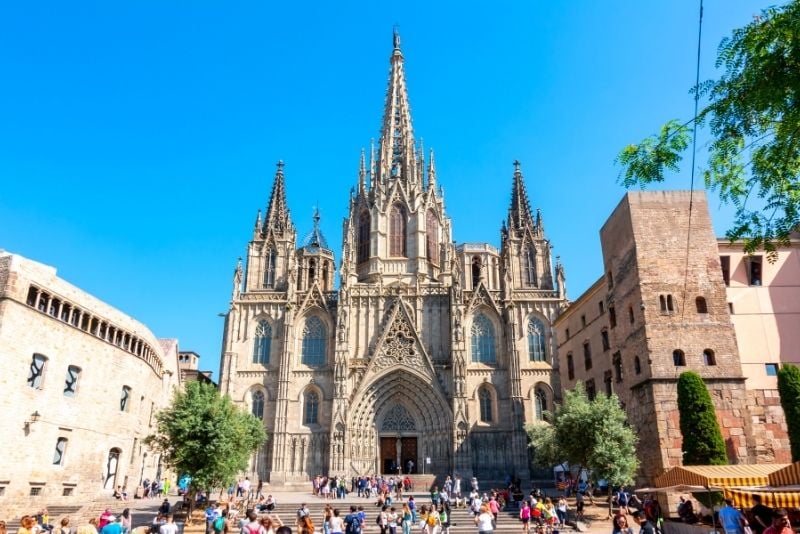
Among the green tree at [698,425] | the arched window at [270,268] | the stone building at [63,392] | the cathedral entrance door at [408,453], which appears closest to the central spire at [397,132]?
the arched window at [270,268]

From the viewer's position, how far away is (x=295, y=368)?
1711 inches

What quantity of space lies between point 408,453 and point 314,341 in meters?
11.2

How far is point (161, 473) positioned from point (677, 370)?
33037 mm

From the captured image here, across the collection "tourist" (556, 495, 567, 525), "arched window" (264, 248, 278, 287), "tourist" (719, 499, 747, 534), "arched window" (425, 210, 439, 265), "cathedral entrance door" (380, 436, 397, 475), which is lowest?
"tourist" (556, 495, 567, 525)

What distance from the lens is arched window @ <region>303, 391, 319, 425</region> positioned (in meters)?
42.4

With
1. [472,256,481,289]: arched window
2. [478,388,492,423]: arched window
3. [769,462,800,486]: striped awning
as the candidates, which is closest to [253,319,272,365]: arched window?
[478,388,492,423]: arched window

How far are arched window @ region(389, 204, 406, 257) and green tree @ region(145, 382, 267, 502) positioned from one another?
27.0 meters

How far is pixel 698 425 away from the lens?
20750 mm

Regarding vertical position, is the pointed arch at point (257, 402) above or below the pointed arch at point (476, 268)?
below

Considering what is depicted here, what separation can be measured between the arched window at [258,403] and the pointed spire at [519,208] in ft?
83.6

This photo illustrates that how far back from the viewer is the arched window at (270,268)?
48094 mm

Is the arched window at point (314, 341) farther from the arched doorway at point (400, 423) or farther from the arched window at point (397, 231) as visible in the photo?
the arched window at point (397, 231)

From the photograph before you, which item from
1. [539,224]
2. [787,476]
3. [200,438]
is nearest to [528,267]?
[539,224]

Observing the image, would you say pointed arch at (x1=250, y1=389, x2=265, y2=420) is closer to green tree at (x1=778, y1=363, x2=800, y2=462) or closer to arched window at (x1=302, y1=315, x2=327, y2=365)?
arched window at (x1=302, y1=315, x2=327, y2=365)
